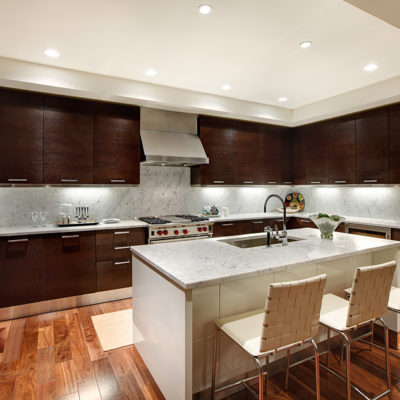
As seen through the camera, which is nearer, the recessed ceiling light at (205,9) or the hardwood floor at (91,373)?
the hardwood floor at (91,373)

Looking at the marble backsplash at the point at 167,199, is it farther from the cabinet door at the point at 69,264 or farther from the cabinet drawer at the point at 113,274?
the cabinet drawer at the point at 113,274

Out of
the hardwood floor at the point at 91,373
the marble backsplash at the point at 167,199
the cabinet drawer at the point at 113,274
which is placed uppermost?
the marble backsplash at the point at 167,199

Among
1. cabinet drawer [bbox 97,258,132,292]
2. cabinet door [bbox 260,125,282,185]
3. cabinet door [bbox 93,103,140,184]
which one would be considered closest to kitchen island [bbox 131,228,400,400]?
cabinet drawer [bbox 97,258,132,292]

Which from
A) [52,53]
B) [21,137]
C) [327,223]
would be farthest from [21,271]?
[327,223]

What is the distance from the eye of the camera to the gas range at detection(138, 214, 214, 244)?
3.62m

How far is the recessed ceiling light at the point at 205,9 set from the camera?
2156mm

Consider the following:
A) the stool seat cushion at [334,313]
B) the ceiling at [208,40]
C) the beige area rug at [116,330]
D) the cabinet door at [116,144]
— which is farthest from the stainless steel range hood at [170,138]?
the stool seat cushion at [334,313]

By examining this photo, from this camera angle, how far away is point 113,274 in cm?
350

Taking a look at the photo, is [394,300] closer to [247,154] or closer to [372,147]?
[372,147]

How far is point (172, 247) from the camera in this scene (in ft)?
7.49

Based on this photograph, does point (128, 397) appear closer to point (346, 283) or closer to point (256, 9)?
point (346, 283)

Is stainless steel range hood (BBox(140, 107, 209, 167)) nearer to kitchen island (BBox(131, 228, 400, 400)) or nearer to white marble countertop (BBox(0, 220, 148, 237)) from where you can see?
white marble countertop (BBox(0, 220, 148, 237))

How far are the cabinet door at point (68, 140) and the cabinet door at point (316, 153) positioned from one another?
3.43 meters

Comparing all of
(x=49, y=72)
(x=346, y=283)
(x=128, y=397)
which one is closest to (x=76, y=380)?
(x=128, y=397)
